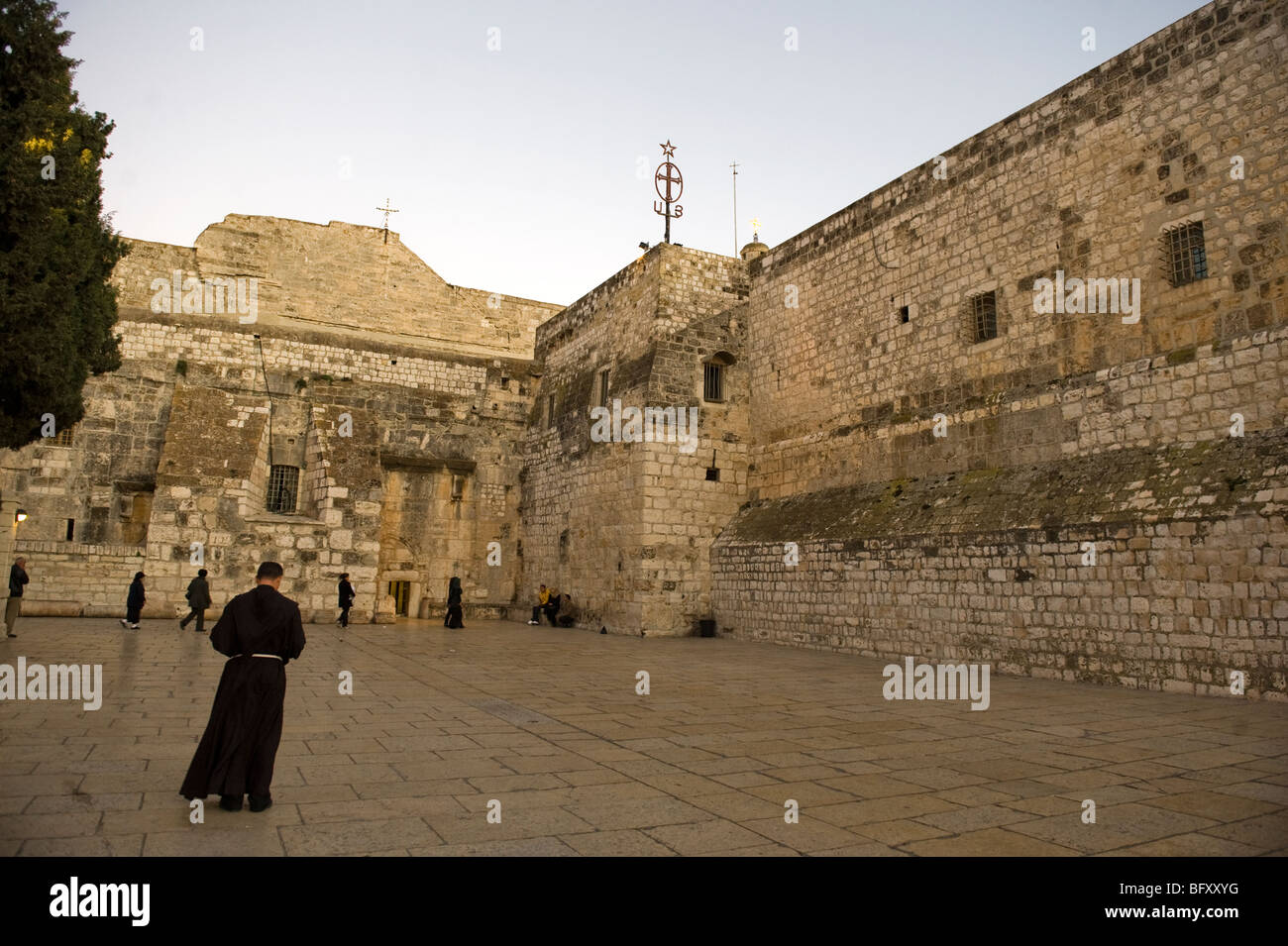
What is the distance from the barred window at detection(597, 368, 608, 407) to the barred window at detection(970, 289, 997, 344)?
860cm

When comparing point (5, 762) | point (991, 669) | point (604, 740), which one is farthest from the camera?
point (991, 669)

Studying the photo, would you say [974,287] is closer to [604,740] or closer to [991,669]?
[991,669]

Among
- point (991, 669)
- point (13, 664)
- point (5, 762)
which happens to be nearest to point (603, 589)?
point (991, 669)

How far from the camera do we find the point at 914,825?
4.12 m

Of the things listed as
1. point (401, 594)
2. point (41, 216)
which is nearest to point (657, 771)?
point (41, 216)

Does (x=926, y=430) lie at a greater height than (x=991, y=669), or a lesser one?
greater

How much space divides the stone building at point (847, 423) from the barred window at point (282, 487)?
0.12 meters

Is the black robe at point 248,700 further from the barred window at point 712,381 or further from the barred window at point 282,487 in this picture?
the barred window at point 282,487

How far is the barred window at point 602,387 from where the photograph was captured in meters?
19.2

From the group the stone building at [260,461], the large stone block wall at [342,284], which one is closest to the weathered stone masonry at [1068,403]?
the stone building at [260,461]

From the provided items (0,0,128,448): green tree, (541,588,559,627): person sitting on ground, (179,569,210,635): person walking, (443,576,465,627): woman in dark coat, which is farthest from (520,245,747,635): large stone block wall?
(0,0,128,448): green tree

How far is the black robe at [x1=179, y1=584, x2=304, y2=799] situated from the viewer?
168 inches

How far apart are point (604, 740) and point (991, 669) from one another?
6.75 m
